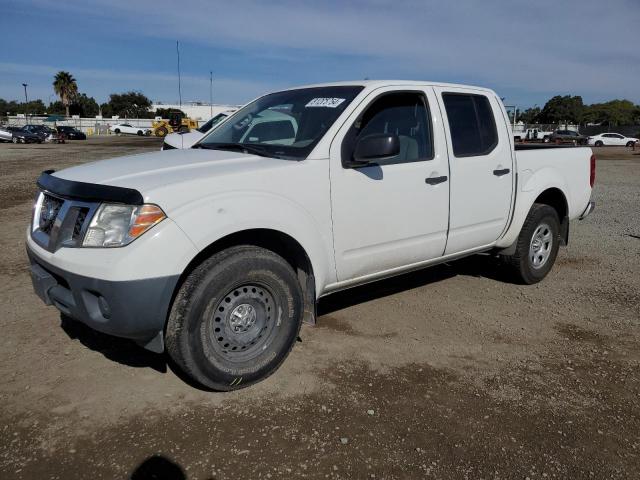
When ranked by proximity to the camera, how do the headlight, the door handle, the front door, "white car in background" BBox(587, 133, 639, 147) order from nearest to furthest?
the headlight, the front door, the door handle, "white car in background" BBox(587, 133, 639, 147)

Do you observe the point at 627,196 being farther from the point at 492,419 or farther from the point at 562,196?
the point at 492,419

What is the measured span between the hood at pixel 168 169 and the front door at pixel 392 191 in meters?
0.48

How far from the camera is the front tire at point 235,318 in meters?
2.94

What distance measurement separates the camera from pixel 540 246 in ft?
17.7

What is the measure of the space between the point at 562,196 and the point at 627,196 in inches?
332

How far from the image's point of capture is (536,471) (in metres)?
2.57

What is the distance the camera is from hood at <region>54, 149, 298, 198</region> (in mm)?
2969

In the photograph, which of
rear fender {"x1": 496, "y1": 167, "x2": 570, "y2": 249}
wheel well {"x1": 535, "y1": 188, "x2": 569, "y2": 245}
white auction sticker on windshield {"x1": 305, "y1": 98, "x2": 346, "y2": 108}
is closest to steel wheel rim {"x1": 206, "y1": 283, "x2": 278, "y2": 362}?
white auction sticker on windshield {"x1": 305, "y1": 98, "x2": 346, "y2": 108}

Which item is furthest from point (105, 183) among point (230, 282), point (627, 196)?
point (627, 196)

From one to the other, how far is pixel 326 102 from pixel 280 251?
4.01 ft

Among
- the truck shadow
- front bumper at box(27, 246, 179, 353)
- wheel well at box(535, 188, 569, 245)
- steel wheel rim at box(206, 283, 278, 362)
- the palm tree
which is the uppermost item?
the palm tree

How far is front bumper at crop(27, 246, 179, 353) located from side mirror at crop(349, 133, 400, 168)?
1480 millimetres

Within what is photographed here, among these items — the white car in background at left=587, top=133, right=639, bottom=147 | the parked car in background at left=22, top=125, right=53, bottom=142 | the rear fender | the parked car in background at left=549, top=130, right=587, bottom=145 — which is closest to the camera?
the rear fender

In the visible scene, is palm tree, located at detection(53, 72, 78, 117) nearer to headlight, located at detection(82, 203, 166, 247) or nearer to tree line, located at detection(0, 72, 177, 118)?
tree line, located at detection(0, 72, 177, 118)
